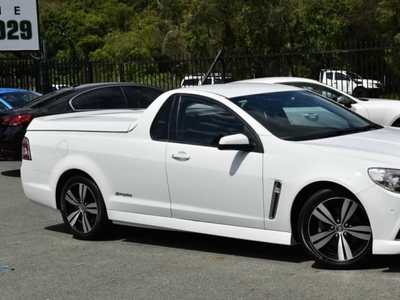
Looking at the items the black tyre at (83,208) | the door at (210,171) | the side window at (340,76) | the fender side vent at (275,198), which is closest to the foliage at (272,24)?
the side window at (340,76)

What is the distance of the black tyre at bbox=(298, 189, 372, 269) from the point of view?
244 inches

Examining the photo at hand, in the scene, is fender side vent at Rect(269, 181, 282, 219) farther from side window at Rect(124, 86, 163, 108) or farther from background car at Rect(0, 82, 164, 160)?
side window at Rect(124, 86, 163, 108)

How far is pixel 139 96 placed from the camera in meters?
13.8

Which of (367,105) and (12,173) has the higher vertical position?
(367,105)

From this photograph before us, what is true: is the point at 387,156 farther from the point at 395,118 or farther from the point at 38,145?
the point at 395,118

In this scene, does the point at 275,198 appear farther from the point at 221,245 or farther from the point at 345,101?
the point at 345,101

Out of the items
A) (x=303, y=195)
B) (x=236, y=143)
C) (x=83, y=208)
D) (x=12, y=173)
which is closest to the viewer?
(x=303, y=195)

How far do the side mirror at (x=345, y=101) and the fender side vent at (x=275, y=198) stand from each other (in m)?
6.35

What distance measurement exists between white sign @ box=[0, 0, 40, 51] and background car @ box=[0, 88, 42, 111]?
922cm

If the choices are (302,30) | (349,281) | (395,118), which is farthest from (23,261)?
(302,30)

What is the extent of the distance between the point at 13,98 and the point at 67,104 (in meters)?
3.24

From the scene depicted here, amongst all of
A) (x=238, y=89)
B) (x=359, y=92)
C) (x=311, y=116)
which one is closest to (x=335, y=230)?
(x=311, y=116)

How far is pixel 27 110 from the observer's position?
1343cm

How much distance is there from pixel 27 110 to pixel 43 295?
7651 millimetres
